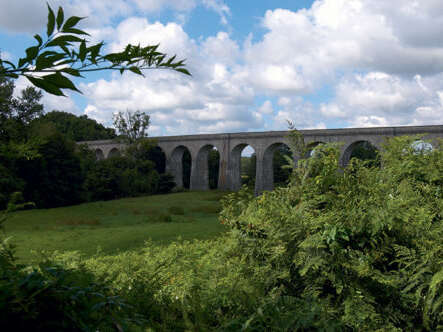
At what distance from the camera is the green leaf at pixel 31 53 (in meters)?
1.20

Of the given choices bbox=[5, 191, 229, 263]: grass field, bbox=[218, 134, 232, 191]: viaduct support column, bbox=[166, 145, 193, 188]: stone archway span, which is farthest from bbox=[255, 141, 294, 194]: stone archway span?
bbox=[5, 191, 229, 263]: grass field

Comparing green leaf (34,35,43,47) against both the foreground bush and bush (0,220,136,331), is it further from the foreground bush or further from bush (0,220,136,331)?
the foreground bush

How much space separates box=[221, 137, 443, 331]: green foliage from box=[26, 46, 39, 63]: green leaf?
1730 millimetres

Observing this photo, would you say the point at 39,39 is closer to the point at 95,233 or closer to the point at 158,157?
the point at 95,233

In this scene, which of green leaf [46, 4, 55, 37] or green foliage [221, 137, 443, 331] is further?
green foliage [221, 137, 443, 331]

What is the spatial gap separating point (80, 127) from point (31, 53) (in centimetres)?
7440

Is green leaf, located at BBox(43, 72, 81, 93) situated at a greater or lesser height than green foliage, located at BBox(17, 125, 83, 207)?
greater

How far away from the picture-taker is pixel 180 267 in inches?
159

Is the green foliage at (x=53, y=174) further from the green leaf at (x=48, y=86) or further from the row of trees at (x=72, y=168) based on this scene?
the green leaf at (x=48, y=86)

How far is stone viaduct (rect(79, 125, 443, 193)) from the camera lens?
107 ft

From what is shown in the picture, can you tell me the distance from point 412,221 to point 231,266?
4.83 feet

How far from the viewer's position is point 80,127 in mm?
71000

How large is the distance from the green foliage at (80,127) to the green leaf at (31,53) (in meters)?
68.4

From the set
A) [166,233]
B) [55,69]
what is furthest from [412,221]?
[166,233]
